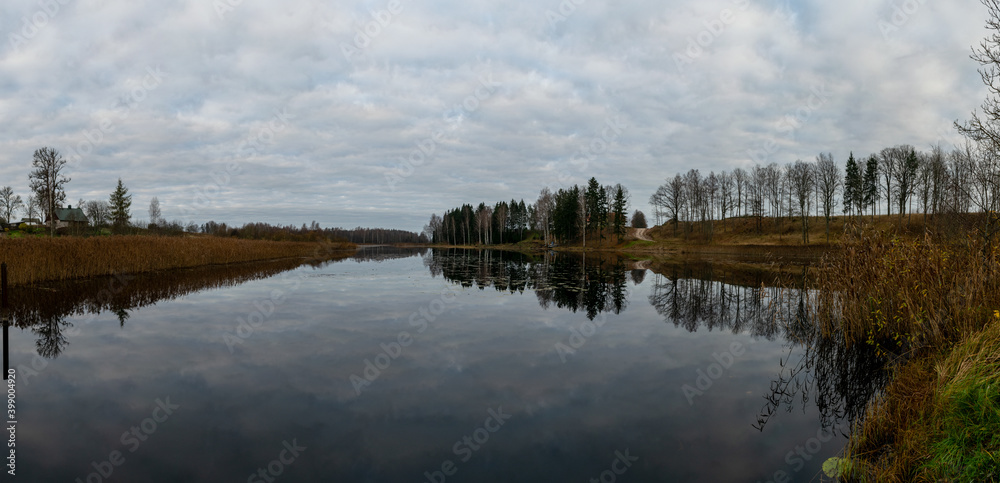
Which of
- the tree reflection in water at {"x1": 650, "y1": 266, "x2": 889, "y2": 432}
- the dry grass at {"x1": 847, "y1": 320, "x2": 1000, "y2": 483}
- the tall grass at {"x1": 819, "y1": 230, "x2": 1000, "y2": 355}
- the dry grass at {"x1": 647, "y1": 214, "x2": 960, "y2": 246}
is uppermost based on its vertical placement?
the dry grass at {"x1": 647, "y1": 214, "x2": 960, "y2": 246}

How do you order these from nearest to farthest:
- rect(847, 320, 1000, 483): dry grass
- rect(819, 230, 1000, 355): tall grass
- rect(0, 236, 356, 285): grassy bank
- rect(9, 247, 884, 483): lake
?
rect(847, 320, 1000, 483): dry grass
rect(9, 247, 884, 483): lake
rect(819, 230, 1000, 355): tall grass
rect(0, 236, 356, 285): grassy bank

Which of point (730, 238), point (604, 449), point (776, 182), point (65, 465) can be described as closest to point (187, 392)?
point (65, 465)

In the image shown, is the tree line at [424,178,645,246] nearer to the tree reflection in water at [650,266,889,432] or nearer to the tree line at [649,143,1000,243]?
the tree line at [649,143,1000,243]

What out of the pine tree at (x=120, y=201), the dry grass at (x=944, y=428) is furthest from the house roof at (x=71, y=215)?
the dry grass at (x=944, y=428)

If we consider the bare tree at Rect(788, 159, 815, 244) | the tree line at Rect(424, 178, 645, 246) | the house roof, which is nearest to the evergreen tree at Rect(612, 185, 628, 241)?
the tree line at Rect(424, 178, 645, 246)

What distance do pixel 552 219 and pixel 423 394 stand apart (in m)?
84.7

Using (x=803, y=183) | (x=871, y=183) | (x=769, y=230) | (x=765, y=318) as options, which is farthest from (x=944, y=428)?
(x=871, y=183)

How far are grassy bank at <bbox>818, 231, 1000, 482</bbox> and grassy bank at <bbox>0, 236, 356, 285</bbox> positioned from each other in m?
23.5

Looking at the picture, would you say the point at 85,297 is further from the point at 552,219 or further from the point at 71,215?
the point at 71,215

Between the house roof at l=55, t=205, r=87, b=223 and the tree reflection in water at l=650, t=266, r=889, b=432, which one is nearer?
the tree reflection in water at l=650, t=266, r=889, b=432

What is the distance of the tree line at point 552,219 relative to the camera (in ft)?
258

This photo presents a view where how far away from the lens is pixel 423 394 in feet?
22.1

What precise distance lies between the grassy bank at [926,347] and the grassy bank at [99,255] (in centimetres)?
2345

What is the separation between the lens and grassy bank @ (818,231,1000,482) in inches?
158
